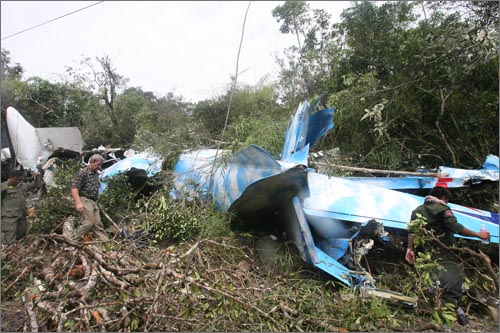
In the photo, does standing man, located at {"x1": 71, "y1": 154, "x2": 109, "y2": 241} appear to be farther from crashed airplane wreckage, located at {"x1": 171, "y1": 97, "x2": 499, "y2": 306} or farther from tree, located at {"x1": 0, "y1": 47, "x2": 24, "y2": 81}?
tree, located at {"x1": 0, "y1": 47, "x2": 24, "y2": 81}

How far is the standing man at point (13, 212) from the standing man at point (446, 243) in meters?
4.93

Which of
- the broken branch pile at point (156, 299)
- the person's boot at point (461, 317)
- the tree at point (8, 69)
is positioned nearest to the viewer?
the broken branch pile at point (156, 299)

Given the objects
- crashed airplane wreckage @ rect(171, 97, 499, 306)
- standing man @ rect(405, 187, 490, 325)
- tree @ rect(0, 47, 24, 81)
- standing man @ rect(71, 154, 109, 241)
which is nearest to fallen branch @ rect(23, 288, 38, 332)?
standing man @ rect(71, 154, 109, 241)

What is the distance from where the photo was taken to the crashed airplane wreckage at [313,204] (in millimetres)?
4023

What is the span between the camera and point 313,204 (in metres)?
4.38

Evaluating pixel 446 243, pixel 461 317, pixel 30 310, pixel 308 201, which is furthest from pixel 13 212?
pixel 461 317

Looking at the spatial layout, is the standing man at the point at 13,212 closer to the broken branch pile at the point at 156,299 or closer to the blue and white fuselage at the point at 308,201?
the broken branch pile at the point at 156,299

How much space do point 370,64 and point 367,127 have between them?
1.66 meters

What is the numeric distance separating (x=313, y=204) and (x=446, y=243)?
4.71 ft

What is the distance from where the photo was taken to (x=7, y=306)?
3.24 m

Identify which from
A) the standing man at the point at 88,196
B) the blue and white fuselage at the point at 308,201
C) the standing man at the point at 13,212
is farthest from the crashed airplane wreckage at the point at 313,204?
the standing man at the point at 13,212

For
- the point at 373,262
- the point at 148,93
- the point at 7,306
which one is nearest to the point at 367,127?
the point at 373,262

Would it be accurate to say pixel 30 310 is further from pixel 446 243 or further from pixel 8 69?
pixel 8 69

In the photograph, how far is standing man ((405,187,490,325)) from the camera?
3.57 m
